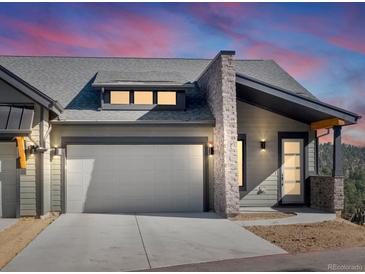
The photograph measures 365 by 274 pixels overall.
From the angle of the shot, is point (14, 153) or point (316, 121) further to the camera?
point (316, 121)

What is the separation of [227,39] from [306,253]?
11358 millimetres

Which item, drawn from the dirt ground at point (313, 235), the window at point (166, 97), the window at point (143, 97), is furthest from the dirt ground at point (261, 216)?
the window at point (143, 97)

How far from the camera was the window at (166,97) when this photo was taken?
705 inches

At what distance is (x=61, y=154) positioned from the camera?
1609 centimetres

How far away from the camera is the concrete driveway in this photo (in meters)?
8.62

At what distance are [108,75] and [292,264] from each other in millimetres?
12639

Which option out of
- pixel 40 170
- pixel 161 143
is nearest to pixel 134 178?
pixel 161 143

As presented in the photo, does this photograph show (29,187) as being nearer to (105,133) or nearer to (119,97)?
(105,133)

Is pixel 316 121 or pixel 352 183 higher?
pixel 316 121

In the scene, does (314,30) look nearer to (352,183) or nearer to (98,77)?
(98,77)

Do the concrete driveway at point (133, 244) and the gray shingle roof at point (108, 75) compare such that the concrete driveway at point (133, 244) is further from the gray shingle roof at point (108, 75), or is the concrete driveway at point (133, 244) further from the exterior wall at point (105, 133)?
the gray shingle roof at point (108, 75)

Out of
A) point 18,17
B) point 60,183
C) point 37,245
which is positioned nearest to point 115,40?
point 18,17

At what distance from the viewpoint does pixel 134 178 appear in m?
16.5

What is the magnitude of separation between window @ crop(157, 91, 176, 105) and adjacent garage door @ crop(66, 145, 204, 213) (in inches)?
81.4
